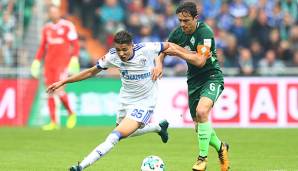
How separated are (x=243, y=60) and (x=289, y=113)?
7.58 ft

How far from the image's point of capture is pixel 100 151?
9.55m

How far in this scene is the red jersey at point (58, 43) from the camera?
19.5m

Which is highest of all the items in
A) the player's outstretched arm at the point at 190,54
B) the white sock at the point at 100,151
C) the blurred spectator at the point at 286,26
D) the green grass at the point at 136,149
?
the blurred spectator at the point at 286,26

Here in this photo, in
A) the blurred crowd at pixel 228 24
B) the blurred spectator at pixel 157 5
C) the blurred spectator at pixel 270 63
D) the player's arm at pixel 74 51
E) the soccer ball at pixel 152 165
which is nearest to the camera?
the soccer ball at pixel 152 165

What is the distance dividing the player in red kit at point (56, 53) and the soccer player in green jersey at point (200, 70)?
8.37 meters

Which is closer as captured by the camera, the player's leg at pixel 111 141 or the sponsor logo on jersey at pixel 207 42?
the player's leg at pixel 111 141

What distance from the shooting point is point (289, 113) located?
2134cm

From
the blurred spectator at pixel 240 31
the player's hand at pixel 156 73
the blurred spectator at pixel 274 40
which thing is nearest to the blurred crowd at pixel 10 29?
the blurred spectator at pixel 240 31

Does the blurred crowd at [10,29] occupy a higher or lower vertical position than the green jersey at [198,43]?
higher

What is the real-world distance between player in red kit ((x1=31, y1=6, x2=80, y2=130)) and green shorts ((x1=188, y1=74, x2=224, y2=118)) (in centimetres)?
831

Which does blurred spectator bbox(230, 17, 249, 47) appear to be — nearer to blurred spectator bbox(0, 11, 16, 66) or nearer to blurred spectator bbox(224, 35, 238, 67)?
blurred spectator bbox(224, 35, 238, 67)

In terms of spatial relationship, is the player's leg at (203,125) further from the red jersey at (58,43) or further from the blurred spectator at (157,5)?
A: the blurred spectator at (157,5)

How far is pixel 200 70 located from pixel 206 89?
30cm

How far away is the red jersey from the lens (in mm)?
19531
